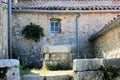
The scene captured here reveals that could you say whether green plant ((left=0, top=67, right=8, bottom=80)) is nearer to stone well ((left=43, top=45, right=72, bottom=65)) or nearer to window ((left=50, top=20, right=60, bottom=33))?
stone well ((left=43, top=45, right=72, bottom=65))

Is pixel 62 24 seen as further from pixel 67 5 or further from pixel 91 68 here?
pixel 91 68

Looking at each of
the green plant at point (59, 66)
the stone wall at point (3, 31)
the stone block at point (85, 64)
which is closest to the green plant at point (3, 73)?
the stone block at point (85, 64)

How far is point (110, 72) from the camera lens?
752cm

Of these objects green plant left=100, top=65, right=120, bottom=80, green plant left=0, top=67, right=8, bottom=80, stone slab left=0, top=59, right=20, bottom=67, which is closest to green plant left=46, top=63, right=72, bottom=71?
green plant left=100, top=65, right=120, bottom=80

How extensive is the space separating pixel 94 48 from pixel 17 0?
4653 millimetres

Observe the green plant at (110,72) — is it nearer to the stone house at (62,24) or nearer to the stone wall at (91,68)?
the stone wall at (91,68)

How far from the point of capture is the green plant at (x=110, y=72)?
24.6 ft

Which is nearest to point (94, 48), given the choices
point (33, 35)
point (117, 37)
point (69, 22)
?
point (69, 22)

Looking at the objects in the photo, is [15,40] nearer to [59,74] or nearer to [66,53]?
[66,53]

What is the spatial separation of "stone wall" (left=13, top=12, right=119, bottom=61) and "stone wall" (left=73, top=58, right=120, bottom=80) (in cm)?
723

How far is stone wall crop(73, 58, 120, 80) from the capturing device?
24.5ft

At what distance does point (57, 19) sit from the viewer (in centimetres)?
1526

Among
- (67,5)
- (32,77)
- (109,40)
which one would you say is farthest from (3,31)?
(67,5)

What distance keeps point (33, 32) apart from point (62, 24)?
57.7 inches
